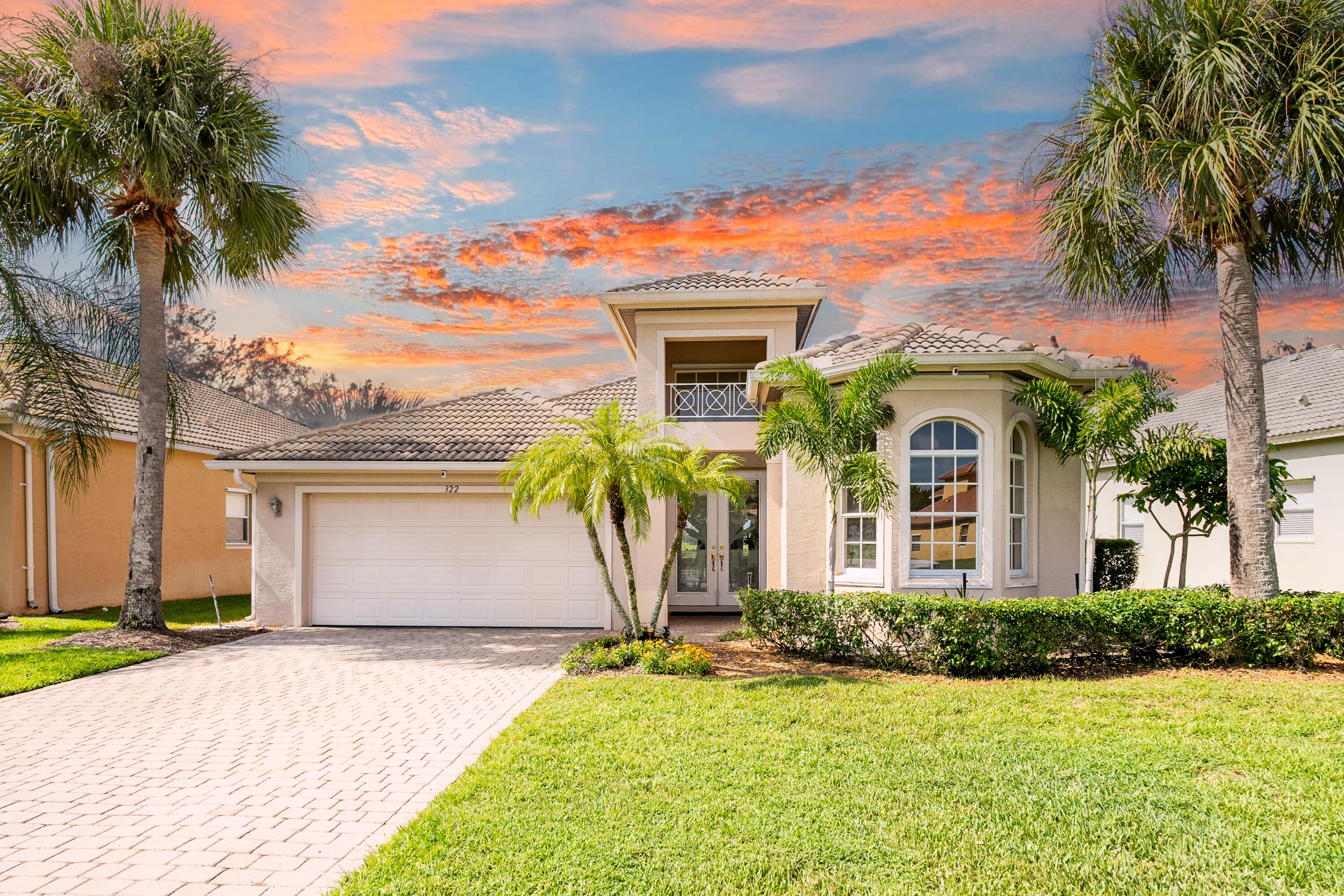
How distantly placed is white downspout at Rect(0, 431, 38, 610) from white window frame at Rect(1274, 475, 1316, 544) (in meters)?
23.9

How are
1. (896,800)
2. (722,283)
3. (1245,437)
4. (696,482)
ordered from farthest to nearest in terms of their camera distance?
(722,283)
(696,482)
(1245,437)
(896,800)

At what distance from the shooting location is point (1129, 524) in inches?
792

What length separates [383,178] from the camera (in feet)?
68.0

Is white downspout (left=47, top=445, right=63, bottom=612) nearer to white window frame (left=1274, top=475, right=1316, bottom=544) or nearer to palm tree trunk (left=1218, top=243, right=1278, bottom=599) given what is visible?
palm tree trunk (left=1218, top=243, right=1278, bottom=599)

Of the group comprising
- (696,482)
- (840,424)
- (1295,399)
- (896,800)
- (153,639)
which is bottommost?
(153,639)

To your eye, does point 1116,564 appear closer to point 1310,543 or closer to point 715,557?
point 1310,543

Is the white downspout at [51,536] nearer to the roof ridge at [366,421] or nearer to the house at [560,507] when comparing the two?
the roof ridge at [366,421]

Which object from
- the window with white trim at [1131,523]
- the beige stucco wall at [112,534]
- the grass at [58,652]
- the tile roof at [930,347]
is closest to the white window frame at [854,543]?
the tile roof at [930,347]

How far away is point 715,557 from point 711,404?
11.7 feet

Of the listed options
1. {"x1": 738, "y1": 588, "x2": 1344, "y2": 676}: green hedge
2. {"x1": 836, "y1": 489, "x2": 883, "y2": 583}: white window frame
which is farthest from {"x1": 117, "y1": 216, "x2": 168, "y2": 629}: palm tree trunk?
{"x1": 738, "y1": 588, "x2": 1344, "y2": 676}: green hedge

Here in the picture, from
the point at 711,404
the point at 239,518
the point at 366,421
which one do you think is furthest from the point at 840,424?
the point at 239,518

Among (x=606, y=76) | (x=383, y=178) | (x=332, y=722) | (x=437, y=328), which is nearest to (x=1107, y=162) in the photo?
(x=332, y=722)

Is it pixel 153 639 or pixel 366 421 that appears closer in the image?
pixel 153 639

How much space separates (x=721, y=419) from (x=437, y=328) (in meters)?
15.3
